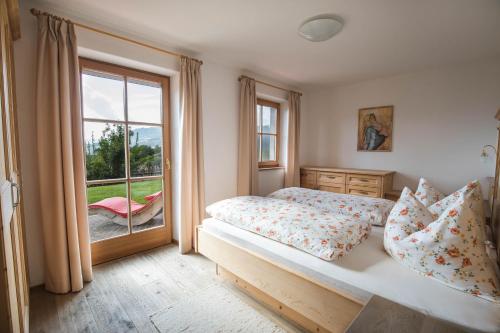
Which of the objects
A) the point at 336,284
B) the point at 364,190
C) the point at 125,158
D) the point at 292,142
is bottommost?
the point at 336,284

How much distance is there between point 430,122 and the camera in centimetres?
325

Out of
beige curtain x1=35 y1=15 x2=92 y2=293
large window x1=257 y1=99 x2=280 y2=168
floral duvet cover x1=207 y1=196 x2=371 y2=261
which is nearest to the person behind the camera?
floral duvet cover x1=207 y1=196 x2=371 y2=261

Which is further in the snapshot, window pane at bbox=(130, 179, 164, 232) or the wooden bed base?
window pane at bbox=(130, 179, 164, 232)

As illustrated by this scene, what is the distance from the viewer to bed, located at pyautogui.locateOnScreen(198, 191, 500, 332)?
1.02 meters

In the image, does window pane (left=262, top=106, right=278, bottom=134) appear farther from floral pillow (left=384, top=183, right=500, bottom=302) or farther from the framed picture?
floral pillow (left=384, top=183, right=500, bottom=302)

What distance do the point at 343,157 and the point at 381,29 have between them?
92.0 inches

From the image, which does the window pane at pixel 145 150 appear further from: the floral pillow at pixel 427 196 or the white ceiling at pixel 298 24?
the floral pillow at pixel 427 196

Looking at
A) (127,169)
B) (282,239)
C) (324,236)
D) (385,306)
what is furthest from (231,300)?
(127,169)

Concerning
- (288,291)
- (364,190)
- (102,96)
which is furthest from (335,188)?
(102,96)

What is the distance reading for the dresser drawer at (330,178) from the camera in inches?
146

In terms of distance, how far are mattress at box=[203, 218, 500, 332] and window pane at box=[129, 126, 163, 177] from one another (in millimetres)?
1543

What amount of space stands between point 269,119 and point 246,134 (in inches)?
37.2

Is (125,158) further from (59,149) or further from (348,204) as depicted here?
(348,204)

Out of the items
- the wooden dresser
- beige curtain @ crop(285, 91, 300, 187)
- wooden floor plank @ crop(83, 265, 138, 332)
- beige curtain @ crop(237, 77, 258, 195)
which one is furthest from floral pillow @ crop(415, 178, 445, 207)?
wooden floor plank @ crop(83, 265, 138, 332)
